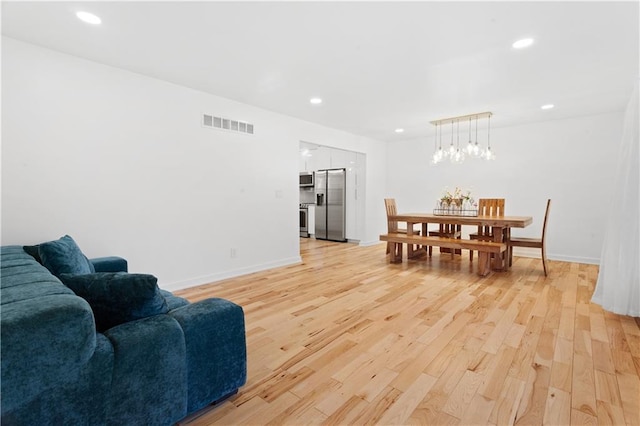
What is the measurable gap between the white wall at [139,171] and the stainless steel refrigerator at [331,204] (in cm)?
257

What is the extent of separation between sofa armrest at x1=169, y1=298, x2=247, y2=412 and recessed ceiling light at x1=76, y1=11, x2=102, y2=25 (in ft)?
7.47

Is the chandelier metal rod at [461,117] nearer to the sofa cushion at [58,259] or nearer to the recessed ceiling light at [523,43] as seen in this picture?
the recessed ceiling light at [523,43]

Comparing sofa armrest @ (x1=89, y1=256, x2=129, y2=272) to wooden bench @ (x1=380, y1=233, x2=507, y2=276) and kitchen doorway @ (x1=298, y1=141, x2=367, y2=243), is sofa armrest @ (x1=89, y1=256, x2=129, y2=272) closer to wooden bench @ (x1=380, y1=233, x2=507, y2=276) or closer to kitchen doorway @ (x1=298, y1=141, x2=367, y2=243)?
wooden bench @ (x1=380, y1=233, x2=507, y2=276)

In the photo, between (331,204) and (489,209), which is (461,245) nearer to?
(489,209)

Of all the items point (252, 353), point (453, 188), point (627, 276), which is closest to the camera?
point (252, 353)

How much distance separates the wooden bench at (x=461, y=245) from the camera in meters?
4.15

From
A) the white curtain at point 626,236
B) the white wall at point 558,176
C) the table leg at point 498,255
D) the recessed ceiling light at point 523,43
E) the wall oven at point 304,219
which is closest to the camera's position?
the recessed ceiling light at point 523,43

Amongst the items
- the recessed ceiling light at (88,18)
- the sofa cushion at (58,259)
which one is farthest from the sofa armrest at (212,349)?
the recessed ceiling light at (88,18)

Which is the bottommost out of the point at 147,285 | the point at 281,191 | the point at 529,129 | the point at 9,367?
the point at 9,367

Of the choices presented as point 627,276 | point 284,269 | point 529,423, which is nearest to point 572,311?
point 627,276

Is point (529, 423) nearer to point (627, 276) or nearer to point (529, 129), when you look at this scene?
point (627, 276)

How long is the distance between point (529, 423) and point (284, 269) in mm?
3545

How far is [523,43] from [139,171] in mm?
3893

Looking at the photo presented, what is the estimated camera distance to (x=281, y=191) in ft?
16.0
